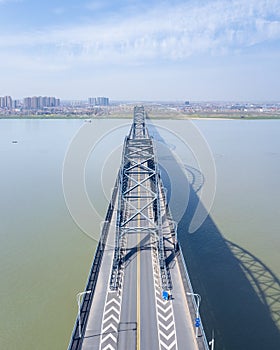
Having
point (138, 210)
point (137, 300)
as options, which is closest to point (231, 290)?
point (137, 300)

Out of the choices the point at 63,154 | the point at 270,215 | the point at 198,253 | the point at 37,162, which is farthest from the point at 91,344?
the point at 63,154

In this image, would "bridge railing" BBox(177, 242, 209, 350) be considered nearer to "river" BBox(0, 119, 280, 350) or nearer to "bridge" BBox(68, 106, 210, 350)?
"bridge" BBox(68, 106, 210, 350)

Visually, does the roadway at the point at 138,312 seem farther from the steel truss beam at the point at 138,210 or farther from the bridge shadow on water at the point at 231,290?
the bridge shadow on water at the point at 231,290

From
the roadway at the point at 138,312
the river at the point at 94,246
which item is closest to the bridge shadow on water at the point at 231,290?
the river at the point at 94,246

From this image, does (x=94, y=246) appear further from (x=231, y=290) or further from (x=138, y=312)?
(x=138, y=312)

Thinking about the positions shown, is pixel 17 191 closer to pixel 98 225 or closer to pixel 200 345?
pixel 98 225

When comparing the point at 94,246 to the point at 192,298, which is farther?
the point at 94,246

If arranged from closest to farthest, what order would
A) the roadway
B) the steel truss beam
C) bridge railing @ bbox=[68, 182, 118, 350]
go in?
bridge railing @ bbox=[68, 182, 118, 350], the roadway, the steel truss beam

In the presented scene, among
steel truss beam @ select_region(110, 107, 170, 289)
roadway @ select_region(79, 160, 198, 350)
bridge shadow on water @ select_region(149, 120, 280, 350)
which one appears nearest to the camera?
roadway @ select_region(79, 160, 198, 350)

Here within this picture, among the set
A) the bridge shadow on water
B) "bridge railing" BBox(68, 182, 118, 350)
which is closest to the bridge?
"bridge railing" BBox(68, 182, 118, 350)
